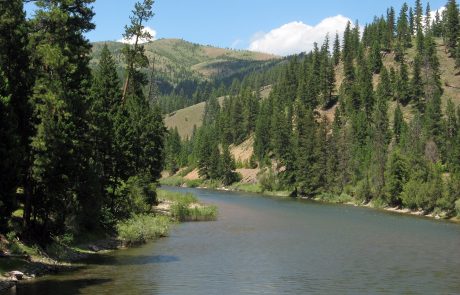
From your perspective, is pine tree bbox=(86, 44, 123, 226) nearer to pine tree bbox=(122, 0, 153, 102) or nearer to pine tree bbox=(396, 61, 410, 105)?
pine tree bbox=(122, 0, 153, 102)

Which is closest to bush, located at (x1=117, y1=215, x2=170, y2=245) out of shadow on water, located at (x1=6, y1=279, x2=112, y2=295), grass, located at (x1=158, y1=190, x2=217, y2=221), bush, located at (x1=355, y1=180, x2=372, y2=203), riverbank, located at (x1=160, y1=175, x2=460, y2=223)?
grass, located at (x1=158, y1=190, x2=217, y2=221)

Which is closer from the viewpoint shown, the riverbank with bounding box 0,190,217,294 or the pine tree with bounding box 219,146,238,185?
the riverbank with bounding box 0,190,217,294

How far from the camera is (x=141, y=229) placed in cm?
5106

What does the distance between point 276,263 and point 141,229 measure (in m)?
14.4

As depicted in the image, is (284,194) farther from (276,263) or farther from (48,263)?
(48,263)

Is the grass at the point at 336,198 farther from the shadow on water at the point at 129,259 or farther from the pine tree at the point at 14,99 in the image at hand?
the pine tree at the point at 14,99

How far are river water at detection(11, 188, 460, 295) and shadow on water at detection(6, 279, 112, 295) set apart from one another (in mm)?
55

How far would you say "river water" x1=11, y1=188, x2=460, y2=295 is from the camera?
111ft

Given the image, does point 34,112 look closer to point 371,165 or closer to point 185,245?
point 185,245

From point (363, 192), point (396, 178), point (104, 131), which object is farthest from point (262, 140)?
point (104, 131)

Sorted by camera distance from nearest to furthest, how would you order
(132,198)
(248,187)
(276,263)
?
(276,263) < (132,198) < (248,187)

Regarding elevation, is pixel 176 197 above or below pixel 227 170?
below

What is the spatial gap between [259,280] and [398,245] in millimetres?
24423

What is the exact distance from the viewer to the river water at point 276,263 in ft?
111
